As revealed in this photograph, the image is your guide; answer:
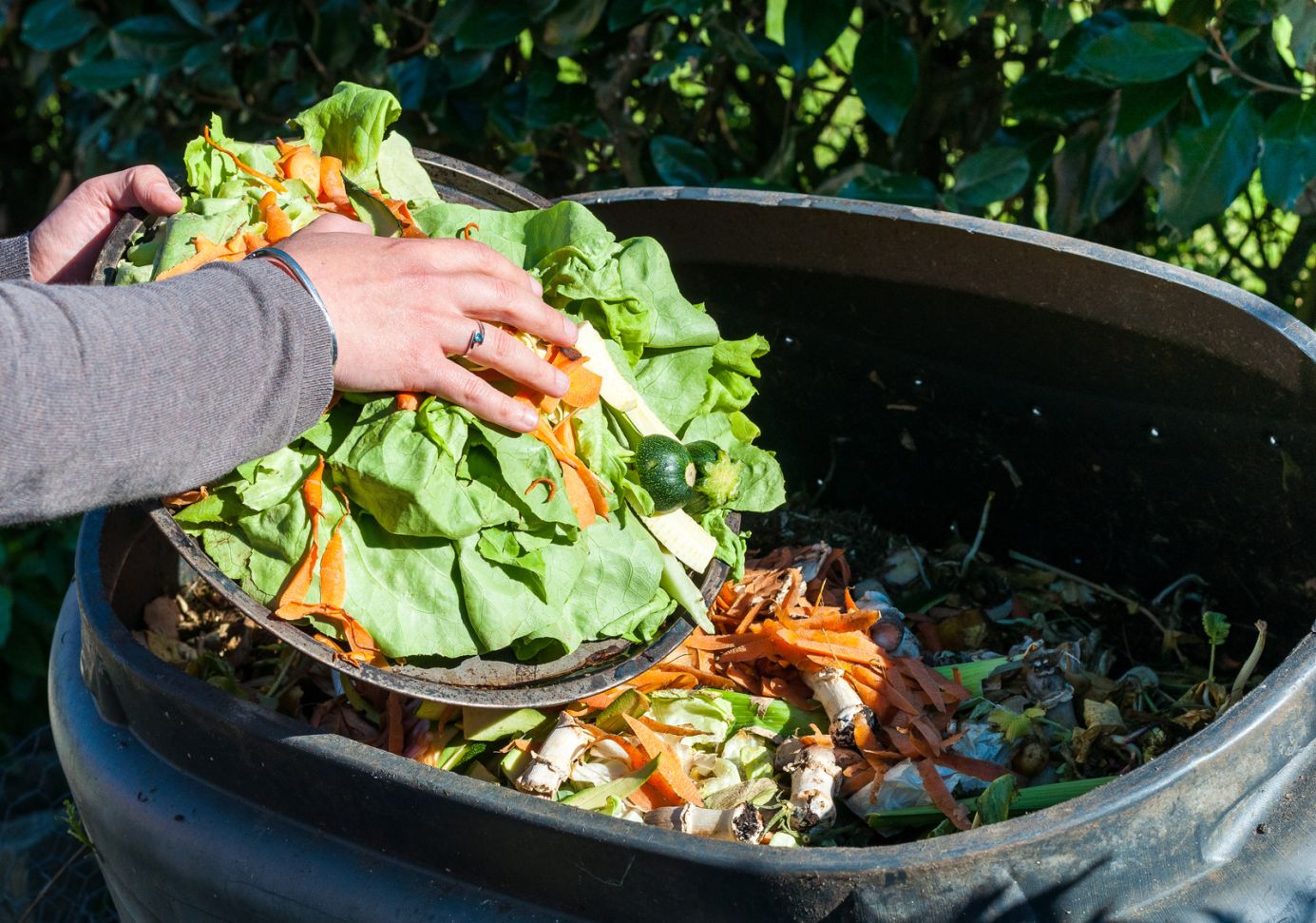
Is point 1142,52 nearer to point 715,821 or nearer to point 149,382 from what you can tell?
point 715,821

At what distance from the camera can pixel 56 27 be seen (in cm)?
395

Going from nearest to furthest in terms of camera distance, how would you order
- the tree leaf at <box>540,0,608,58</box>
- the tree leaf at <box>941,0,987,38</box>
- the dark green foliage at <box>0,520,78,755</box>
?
the tree leaf at <box>941,0,987,38</box> → the tree leaf at <box>540,0,608,58</box> → the dark green foliage at <box>0,520,78,755</box>

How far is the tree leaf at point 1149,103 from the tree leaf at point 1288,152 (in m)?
0.20

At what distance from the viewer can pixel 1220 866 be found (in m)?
1.43

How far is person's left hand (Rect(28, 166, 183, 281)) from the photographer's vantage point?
1.99 metres

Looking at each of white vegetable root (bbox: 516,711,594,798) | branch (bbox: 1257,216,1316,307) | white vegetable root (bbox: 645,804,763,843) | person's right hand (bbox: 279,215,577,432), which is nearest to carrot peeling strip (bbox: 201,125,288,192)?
person's right hand (bbox: 279,215,577,432)

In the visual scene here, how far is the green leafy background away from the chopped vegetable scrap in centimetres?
107

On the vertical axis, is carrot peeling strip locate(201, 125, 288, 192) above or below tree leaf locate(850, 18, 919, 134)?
below

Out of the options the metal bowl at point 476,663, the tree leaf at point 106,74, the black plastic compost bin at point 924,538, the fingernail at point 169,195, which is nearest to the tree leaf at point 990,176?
the black plastic compost bin at point 924,538

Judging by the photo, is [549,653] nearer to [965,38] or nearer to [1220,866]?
[1220,866]

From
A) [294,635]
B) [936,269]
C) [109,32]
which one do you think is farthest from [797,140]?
[294,635]

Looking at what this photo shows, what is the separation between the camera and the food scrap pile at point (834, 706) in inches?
77.0

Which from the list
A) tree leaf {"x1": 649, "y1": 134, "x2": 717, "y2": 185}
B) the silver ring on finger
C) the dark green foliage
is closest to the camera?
the silver ring on finger

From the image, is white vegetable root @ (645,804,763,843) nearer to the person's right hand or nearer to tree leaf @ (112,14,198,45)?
the person's right hand
